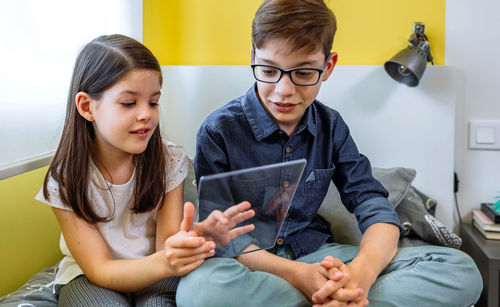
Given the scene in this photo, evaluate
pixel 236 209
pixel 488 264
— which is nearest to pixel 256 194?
pixel 236 209

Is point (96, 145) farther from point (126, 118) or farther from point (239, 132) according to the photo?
point (239, 132)

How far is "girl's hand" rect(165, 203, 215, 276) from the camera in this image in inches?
32.9

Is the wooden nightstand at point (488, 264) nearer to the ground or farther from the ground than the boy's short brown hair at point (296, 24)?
nearer to the ground

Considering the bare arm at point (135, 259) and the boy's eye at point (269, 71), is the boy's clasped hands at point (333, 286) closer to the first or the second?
the bare arm at point (135, 259)

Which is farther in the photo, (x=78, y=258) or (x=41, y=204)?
(x=41, y=204)

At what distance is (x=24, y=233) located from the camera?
1250mm

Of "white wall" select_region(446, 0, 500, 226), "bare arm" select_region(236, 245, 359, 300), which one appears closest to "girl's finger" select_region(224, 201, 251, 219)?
"bare arm" select_region(236, 245, 359, 300)

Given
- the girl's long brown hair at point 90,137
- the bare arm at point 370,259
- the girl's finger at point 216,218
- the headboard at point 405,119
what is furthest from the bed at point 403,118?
the girl's finger at point 216,218

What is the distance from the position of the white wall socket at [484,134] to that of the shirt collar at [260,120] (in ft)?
2.58

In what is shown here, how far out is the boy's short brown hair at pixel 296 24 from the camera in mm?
998

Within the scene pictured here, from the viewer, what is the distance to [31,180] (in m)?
1.29

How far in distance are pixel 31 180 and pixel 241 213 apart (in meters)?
0.71

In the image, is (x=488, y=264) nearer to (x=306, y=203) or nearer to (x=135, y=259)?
(x=306, y=203)

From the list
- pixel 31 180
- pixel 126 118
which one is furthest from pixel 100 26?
pixel 126 118
